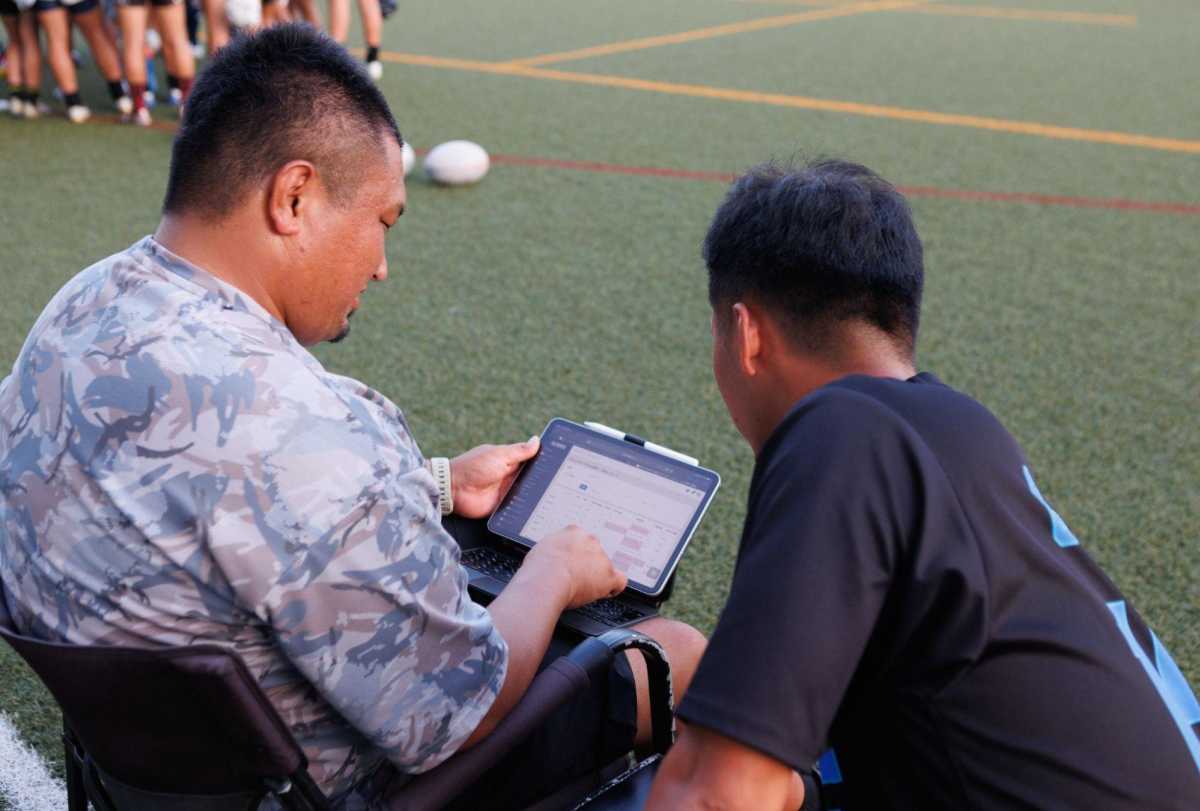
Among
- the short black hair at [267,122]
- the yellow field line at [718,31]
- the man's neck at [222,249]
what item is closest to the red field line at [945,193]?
the yellow field line at [718,31]

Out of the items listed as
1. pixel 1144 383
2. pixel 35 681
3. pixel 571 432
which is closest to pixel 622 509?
pixel 571 432

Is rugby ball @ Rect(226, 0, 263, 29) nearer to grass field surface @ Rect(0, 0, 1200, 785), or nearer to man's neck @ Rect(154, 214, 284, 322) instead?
grass field surface @ Rect(0, 0, 1200, 785)

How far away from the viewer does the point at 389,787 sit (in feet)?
5.04

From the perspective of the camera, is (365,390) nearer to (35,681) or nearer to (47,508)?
(47,508)

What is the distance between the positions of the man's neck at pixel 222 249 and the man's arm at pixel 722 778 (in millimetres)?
776

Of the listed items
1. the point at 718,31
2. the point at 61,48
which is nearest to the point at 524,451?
the point at 61,48

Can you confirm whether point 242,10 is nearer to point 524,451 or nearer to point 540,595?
point 524,451

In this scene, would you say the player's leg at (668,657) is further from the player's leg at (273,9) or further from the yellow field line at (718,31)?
the yellow field line at (718,31)

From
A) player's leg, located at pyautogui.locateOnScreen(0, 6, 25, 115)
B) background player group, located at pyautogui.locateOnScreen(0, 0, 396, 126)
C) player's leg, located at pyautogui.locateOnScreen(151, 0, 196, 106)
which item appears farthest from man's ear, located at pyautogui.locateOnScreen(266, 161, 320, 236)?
player's leg, located at pyautogui.locateOnScreen(0, 6, 25, 115)

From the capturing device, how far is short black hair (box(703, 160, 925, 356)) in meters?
1.52

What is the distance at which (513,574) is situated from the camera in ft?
6.63

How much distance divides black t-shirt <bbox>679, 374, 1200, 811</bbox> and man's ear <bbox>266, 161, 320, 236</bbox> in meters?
0.68

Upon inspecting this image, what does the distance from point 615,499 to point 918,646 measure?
0.88 metres

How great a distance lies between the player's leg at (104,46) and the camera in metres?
7.12
